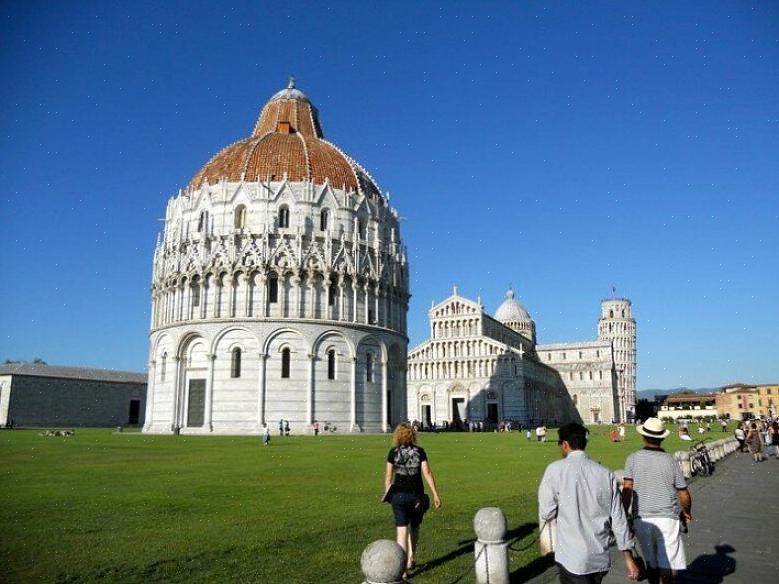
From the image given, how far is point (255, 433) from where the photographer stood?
4572 cm

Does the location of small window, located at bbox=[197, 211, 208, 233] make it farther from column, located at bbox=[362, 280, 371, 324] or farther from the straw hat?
the straw hat

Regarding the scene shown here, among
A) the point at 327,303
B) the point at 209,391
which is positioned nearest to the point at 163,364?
the point at 209,391

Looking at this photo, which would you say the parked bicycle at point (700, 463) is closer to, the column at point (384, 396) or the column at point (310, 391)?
the column at point (310, 391)

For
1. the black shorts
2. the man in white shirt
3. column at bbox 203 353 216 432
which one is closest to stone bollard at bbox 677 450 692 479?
the black shorts

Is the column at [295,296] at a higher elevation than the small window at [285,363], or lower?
higher

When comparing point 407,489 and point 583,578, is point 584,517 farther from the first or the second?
point 407,489

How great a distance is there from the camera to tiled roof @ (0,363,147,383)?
70.4 m

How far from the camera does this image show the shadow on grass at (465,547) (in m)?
8.64

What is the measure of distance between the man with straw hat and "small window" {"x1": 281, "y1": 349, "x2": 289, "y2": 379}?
41.6 meters

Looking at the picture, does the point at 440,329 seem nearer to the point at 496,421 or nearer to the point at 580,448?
the point at 496,421

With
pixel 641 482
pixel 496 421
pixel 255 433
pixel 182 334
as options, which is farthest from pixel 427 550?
pixel 496 421

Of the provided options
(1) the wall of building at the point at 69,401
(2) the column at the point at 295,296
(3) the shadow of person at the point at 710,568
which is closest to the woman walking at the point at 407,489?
(3) the shadow of person at the point at 710,568

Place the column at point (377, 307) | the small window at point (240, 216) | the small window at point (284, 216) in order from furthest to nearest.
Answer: the column at point (377, 307), the small window at point (284, 216), the small window at point (240, 216)

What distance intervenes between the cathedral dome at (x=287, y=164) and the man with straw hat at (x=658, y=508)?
46.9 meters
